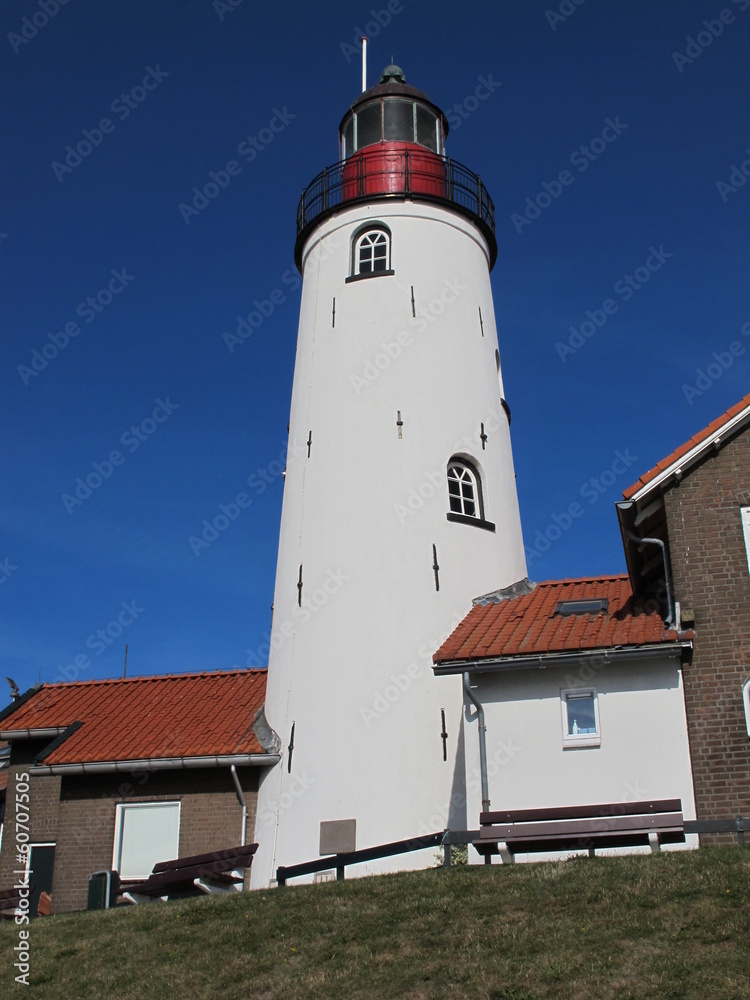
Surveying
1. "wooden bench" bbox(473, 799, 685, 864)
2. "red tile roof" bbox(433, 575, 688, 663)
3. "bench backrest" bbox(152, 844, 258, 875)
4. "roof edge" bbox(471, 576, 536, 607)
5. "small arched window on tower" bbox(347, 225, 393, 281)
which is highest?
"small arched window on tower" bbox(347, 225, 393, 281)

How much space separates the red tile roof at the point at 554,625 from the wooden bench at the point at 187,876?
177 inches

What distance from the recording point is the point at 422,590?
19922mm

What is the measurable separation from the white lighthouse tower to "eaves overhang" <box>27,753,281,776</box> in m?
0.40

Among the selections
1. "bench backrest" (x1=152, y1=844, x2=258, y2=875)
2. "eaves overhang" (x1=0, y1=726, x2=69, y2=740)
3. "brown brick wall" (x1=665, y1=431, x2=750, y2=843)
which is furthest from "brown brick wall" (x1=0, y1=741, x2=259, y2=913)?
"brown brick wall" (x1=665, y1=431, x2=750, y2=843)

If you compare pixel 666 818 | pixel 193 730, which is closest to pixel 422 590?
pixel 193 730

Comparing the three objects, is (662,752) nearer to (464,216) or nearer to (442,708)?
(442,708)

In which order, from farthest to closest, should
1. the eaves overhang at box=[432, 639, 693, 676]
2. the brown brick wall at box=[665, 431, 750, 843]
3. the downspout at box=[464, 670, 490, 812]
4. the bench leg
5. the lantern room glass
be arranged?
the lantern room glass, the downspout at box=[464, 670, 490, 812], the eaves overhang at box=[432, 639, 693, 676], the brown brick wall at box=[665, 431, 750, 843], the bench leg

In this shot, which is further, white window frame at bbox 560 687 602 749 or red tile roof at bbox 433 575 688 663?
red tile roof at bbox 433 575 688 663

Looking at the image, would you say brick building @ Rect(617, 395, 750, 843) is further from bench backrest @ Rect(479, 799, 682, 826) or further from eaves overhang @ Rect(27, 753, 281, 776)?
eaves overhang @ Rect(27, 753, 281, 776)

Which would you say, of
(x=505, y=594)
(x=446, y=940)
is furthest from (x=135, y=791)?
(x=446, y=940)

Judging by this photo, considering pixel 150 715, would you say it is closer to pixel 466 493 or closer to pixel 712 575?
pixel 466 493

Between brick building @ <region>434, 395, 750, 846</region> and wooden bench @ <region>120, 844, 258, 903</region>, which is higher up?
brick building @ <region>434, 395, 750, 846</region>

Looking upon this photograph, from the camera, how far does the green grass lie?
990 cm

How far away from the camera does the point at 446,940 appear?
1130cm
